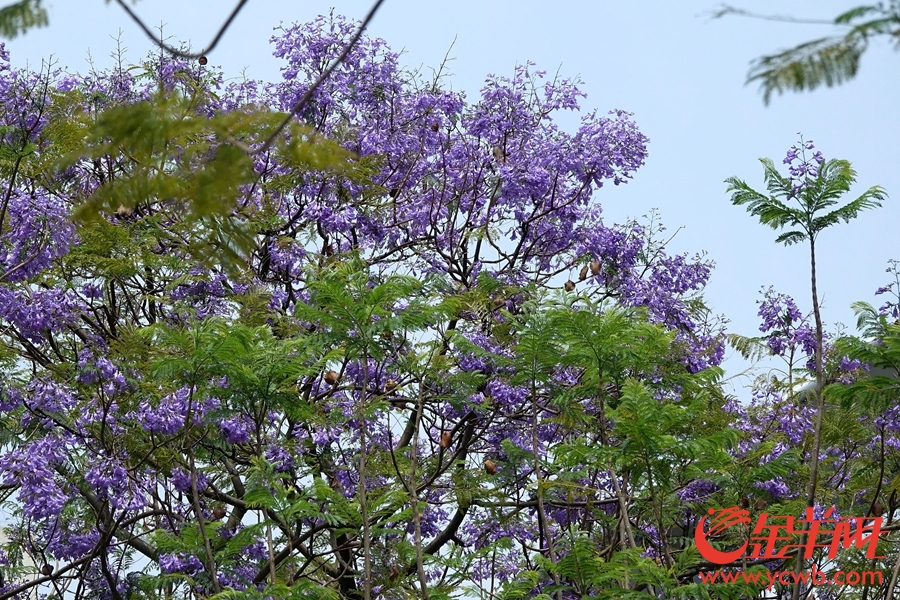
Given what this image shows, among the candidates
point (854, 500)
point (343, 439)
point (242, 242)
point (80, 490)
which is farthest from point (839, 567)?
point (242, 242)

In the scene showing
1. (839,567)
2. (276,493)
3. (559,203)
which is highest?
(559,203)

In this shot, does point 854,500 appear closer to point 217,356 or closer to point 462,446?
point 462,446

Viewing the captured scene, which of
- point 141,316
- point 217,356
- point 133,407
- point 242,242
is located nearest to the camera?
point 242,242

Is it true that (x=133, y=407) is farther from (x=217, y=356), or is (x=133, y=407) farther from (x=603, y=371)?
(x=603, y=371)

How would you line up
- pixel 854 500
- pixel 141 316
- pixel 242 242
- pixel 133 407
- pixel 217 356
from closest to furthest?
pixel 242 242 → pixel 217 356 → pixel 133 407 → pixel 854 500 → pixel 141 316

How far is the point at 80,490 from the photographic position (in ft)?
29.0

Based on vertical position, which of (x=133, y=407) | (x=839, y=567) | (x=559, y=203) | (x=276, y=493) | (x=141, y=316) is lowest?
(x=839, y=567)

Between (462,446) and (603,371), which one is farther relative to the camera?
(462,446)

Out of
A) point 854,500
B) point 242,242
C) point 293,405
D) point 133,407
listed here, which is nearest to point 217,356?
point 293,405

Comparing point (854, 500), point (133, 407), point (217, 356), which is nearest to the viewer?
point (217, 356)

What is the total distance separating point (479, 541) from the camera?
9.87 metres

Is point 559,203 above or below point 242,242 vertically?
above

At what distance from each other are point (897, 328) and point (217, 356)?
12.6 feet

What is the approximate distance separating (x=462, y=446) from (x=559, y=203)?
2589mm
